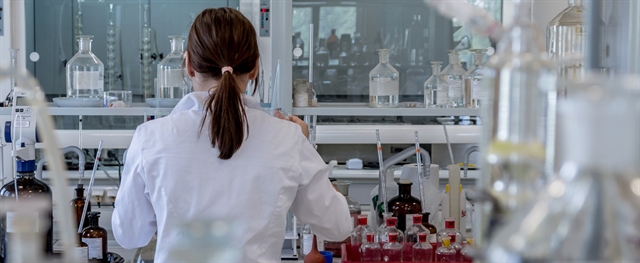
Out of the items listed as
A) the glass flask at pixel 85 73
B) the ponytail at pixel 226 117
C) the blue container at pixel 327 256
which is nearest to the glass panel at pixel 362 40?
the glass flask at pixel 85 73

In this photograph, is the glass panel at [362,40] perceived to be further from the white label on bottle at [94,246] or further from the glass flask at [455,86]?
the white label on bottle at [94,246]

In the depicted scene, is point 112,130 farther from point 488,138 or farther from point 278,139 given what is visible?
point 488,138

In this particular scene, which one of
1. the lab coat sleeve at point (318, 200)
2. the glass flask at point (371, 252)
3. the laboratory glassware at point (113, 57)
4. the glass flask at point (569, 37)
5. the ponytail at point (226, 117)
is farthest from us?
the laboratory glassware at point (113, 57)

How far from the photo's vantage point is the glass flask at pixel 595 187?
13.3 inches

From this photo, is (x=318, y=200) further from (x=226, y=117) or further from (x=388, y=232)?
(x=388, y=232)

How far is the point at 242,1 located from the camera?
12.6ft

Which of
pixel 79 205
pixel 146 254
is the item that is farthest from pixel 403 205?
pixel 79 205

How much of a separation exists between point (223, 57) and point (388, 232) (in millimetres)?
766

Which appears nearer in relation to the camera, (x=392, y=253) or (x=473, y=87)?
(x=392, y=253)

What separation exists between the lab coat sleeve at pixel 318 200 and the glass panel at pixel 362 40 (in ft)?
8.09

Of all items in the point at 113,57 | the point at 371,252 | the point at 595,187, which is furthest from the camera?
the point at 113,57

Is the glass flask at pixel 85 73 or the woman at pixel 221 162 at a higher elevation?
the glass flask at pixel 85 73

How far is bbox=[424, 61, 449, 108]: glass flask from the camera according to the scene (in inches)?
94.3

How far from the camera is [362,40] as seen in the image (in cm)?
419
